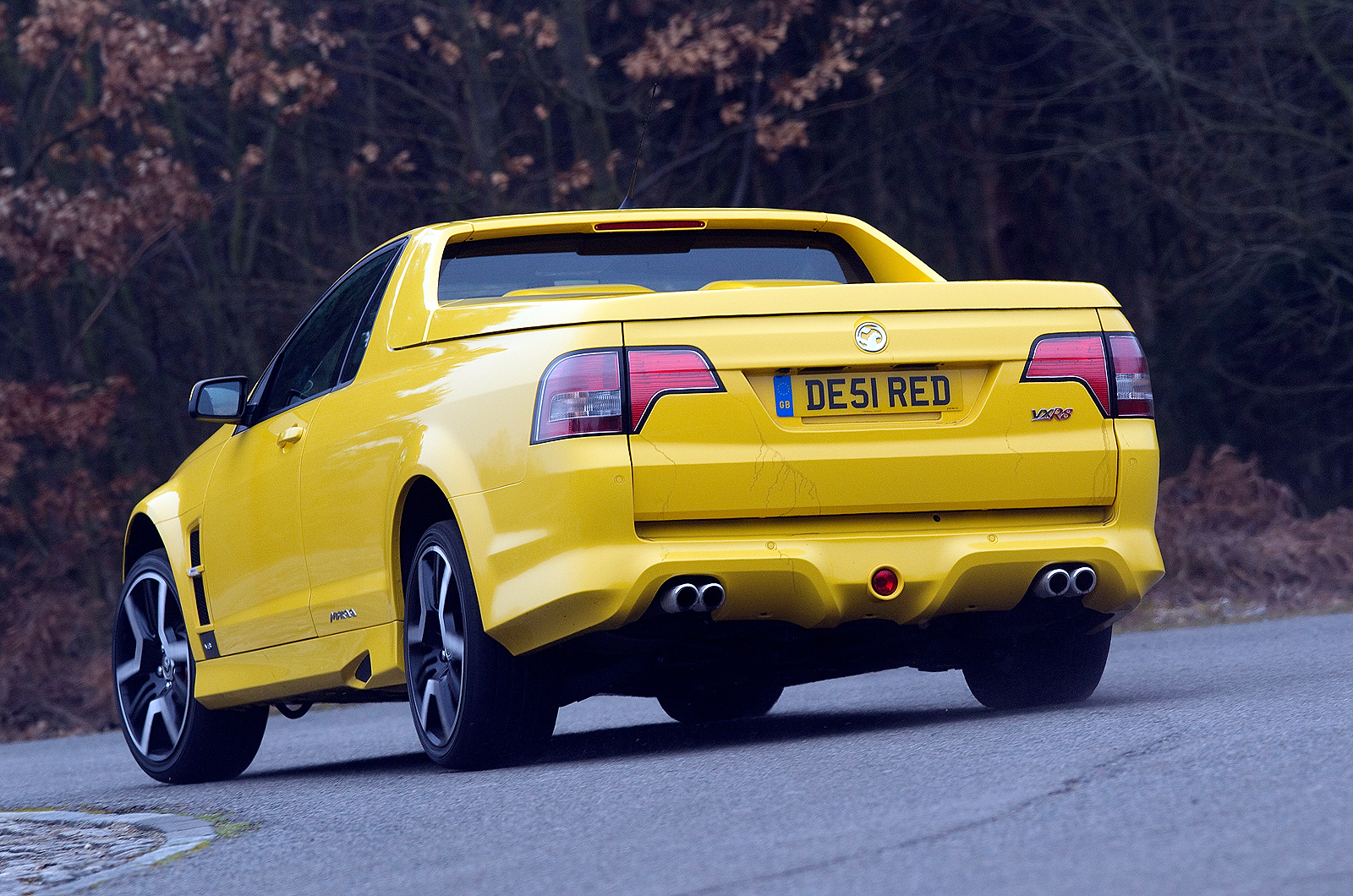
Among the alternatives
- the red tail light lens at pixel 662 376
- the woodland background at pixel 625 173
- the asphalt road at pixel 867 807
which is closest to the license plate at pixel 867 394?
the red tail light lens at pixel 662 376

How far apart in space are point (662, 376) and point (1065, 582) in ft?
4.46

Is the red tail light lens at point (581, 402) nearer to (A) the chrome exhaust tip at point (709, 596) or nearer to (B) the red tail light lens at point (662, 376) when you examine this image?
(B) the red tail light lens at point (662, 376)

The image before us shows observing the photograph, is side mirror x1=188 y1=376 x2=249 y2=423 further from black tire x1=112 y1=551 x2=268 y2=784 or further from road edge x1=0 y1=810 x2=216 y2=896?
road edge x1=0 y1=810 x2=216 y2=896

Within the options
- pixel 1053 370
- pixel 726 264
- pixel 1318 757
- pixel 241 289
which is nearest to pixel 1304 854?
pixel 1318 757

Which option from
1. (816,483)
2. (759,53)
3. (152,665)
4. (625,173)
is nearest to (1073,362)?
(816,483)

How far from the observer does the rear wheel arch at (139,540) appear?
8.04m

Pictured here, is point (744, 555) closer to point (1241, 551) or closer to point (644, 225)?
point (644, 225)

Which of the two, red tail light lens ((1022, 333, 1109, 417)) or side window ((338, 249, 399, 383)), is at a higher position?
side window ((338, 249, 399, 383))

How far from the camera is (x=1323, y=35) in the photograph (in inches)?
632

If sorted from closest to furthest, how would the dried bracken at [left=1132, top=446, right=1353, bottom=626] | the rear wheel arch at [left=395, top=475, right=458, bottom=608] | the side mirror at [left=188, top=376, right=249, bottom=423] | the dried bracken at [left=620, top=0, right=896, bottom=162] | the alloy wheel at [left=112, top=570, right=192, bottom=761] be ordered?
the rear wheel arch at [left=395, top=475, right=458, bottom=608]
the side mirror at [left=188, top=376, right=249, bottom=423]
the alloy wheel at [left=112, top=570, right=192, bottom=761]
the dried bracken at [left=1132, top=446, right=1353, bottom=626]
the dried bracken at [left=620, top=0, right=896, bottom=162]

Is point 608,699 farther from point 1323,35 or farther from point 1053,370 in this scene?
point 1323,35

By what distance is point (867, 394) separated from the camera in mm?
5668

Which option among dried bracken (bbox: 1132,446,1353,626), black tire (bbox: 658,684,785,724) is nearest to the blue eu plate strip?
black tire (bbox: 658,684,785,724)

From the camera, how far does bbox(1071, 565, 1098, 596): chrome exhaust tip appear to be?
5824mm
